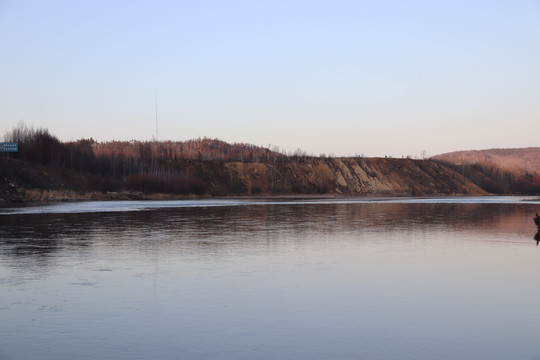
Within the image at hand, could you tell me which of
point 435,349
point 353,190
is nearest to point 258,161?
point 353,190

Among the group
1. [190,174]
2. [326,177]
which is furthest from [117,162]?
[326,177]

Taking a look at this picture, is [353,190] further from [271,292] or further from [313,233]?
[271,292]

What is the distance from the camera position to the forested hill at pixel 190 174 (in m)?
65.0

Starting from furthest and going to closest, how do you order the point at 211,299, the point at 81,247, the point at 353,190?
the point at 353,190 → the point at 81,247 → the point at 211,299

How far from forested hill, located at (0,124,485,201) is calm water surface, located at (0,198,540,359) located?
43.5 metres

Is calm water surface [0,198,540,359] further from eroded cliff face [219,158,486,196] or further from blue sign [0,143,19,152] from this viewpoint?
eroded cliff face [219,158,486,196]

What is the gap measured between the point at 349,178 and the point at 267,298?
107 metres

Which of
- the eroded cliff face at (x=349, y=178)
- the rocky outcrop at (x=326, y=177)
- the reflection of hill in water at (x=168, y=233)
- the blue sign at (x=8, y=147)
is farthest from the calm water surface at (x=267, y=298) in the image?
the eroded cliff face at (x=349, y=178)

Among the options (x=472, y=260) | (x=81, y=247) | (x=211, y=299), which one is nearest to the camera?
(x=211, y=299)

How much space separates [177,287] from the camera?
1059 cm

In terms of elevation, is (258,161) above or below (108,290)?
above

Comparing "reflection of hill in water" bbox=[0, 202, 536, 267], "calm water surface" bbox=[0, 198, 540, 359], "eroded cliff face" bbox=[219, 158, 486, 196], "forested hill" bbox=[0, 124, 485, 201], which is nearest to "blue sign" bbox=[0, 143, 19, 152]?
"forested hill" bbox=[0, 124, 485, 201]

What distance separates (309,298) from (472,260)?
6.54 meters

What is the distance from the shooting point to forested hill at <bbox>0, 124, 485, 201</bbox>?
213 ft
